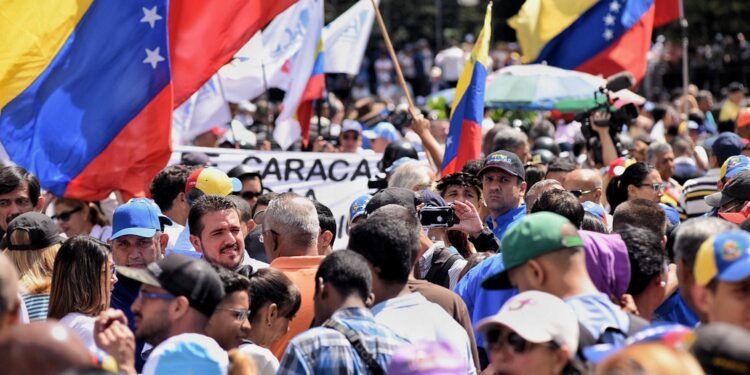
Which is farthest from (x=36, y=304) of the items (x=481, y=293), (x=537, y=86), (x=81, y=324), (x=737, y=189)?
(x=537, y=86)

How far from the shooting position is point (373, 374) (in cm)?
461

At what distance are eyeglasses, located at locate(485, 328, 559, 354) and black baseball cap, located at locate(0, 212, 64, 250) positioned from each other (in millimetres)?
3191

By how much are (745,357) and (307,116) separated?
1026 cm

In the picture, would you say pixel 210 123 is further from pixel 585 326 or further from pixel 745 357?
pixel 745 357

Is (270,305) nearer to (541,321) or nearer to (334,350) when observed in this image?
(334,350)

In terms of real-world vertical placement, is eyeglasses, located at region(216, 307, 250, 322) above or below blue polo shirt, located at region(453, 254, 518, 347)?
above

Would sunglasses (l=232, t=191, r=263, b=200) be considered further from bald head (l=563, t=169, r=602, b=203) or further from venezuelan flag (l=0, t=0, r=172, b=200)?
bald head (l=563, t=169, r=602, b=203)

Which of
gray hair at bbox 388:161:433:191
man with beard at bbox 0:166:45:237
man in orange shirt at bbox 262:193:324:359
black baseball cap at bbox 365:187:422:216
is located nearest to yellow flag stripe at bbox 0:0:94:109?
man with beard at bbox 0:166:45:237

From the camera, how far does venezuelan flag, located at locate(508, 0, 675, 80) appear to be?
14656mm

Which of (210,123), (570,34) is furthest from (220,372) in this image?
(570,34)

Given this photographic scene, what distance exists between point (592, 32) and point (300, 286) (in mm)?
9761

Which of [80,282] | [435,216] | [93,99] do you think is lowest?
[435,216]

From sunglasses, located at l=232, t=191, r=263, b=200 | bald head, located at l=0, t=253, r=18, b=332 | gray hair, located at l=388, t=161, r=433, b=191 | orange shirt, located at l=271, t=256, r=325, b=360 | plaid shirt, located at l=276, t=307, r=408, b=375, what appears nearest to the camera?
bald head, located at l=0, t=253, r=18, b=332

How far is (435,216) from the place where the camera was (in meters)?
7.04
